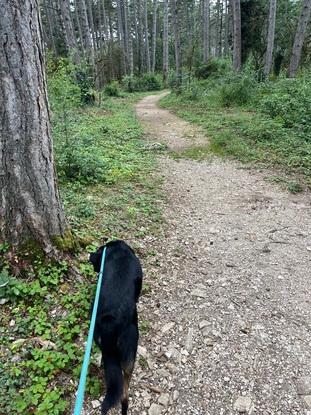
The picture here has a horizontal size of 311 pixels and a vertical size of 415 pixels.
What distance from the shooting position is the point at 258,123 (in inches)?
355

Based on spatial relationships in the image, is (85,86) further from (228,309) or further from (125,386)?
(125,386)

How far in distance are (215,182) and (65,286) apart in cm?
419

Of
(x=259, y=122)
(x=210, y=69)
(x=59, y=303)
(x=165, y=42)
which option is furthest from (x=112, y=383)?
(x=165, y=42)

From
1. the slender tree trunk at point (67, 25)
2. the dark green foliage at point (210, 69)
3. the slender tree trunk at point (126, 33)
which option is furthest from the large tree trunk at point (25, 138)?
the slender tree trunk at point (126, 33)

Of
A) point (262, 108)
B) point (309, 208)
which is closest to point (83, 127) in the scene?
point (262, 108)

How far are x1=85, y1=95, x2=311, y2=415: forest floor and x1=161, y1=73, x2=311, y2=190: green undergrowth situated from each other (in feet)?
5.32

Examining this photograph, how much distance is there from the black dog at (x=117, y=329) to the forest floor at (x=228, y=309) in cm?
41

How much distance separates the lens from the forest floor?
2301mm

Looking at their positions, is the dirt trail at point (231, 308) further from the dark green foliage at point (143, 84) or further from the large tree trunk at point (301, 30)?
the dark green foliage at point (143, 84)

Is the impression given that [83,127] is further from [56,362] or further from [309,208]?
[56,362]

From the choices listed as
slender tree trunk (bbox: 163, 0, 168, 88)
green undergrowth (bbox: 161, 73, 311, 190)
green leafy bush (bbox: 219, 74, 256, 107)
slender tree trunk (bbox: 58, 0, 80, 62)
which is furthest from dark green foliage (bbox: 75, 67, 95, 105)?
slender tree trunk (bbox: 163, 0, 168, 88)

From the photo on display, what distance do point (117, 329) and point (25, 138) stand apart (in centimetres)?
169

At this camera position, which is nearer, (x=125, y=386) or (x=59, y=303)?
(x=125, y=386)

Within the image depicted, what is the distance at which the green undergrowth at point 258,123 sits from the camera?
Result: 7074 millimetres
